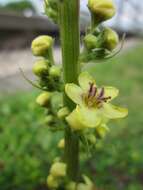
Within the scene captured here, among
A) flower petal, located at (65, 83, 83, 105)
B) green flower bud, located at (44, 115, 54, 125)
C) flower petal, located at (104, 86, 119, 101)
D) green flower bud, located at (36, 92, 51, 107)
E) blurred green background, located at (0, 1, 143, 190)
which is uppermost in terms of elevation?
flower petal, located at (65, 83, 83, 105)

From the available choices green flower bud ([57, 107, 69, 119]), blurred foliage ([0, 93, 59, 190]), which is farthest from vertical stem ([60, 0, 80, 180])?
blurred foliage ([0, 93, 59, 190])

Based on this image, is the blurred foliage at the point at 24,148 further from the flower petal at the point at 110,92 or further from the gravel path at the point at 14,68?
the gravel path at the point at 14,68

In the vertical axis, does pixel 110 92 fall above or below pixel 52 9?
below

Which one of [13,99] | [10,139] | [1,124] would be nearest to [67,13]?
[10,139]

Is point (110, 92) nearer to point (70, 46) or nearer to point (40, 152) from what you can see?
point (70, 46)

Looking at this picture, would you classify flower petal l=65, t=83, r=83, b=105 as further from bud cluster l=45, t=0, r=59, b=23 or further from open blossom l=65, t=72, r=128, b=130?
bud cluster l=45, t=0, r=59, b=23

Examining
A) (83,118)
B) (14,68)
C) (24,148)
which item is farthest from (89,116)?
(14,68)
